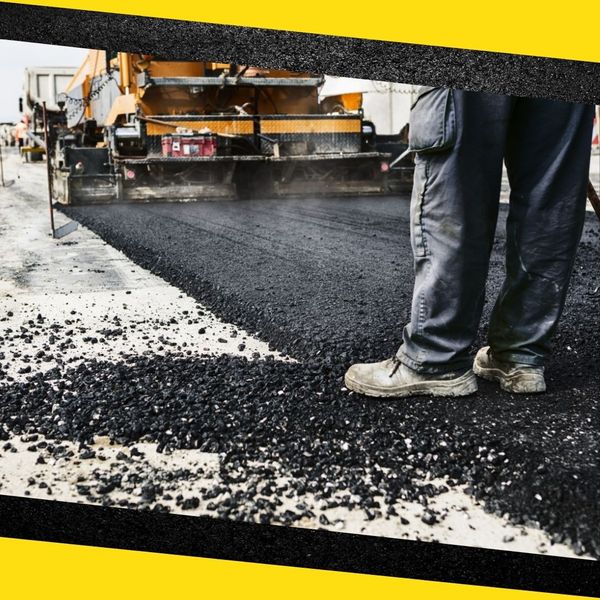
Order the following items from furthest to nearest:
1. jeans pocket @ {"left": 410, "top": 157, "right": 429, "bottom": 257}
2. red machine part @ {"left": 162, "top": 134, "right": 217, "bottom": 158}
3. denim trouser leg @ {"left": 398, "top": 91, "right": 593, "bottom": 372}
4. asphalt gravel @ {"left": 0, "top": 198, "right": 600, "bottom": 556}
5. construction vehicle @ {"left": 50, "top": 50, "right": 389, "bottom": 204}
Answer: red machine part @ {"left": 162, "top": 134, "right": 217, "bottom": 158} → construction vehicle @ {"left": 50, "top": 50, "right": 389, "bottom": 204} → jeans pocket @ {"left": 410, "top": 157, "right": 429, "bottom": 257} → denim trouser leg @ {"left": 398, "top": 91, "right": 593, "bottom": 372} → asphalt gravel @ {"left": 0, "top": 198, "right": 600, "bottom": 556}

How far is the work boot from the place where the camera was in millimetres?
1996

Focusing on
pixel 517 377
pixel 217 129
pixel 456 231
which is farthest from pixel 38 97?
pixel 517 377

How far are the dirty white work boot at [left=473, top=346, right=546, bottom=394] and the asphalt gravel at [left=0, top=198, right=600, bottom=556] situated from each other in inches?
1.0

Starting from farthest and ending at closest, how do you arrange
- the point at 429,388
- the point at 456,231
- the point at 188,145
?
the point at 188,145 < the point at 429,388 < the point at 456,231

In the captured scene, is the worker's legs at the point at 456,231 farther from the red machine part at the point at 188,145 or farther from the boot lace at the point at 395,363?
the red machine part at the point at 188,145

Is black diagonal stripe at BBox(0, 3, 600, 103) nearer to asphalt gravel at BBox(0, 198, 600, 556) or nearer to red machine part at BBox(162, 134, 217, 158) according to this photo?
asphalt gravel at BBox(0, 198, 600, 556)

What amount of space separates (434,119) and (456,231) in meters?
0.27

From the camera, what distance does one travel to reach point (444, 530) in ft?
5.23

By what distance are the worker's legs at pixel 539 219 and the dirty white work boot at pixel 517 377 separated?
18 mm

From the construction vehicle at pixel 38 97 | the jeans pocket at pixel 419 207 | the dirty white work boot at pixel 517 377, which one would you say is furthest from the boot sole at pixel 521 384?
the construction vehicle at pixel 38 97

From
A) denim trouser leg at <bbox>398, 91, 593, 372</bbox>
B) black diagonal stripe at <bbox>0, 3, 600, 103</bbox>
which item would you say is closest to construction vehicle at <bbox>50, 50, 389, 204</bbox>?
black diagonal stripe at <bbox>0, 3, 600, 103</bbox>

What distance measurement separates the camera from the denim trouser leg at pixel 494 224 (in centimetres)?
180

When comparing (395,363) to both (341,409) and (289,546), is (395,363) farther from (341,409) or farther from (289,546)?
(289,546)

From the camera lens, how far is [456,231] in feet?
6.19
